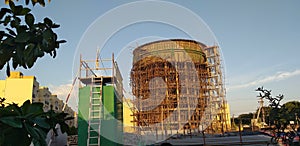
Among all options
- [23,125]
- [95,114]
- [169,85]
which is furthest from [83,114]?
[169,85]

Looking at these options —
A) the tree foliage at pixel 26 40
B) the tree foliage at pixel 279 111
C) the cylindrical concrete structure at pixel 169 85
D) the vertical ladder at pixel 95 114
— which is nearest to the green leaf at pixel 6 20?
the tree foliage at pixel 26 40

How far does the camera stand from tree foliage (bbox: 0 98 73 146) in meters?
0.82

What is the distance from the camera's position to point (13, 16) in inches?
41.4

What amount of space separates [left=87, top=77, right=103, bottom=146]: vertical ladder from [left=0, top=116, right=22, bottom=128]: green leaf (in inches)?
268

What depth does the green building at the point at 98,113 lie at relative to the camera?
24.9 feet

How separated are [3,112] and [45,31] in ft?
1.02

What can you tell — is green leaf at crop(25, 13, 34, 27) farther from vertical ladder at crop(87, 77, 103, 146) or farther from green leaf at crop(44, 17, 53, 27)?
vertical ladder at crop(87, 77, 103, 146)

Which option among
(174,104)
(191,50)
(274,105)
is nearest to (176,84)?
(174,104)

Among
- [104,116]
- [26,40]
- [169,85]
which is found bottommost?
[104,116]

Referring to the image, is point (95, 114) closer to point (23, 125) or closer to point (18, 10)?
point (18, 10)

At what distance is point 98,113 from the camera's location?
7695 mm

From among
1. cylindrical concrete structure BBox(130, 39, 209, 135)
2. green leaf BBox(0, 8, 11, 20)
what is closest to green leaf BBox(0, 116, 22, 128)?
green leaf BBox(0, 8, 11, 20)

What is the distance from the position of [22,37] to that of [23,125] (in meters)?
0.31

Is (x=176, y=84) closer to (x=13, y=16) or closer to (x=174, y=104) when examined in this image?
(x=174, y=104)
